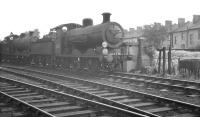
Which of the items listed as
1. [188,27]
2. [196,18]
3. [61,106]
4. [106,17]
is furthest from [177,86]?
[196,18]

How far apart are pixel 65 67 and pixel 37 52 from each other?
4655 mm

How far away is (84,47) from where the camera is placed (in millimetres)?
16594

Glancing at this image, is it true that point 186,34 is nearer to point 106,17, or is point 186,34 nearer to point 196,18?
point 196,18

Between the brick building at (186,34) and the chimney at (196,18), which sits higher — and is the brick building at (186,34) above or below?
below

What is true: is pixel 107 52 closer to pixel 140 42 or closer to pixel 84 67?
pixel 84 67

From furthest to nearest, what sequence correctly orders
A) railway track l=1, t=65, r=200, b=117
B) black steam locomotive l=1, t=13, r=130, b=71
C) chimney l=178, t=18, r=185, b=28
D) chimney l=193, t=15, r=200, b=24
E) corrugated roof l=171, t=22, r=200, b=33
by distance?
chimney l=178, t=18, r=185, b=28 < chimney l=193, t=15, r=200, b=24 < corrugated roof l=171, t=22, r=200, b=33 < black steam locomotive l=1, t=13, r=130, b=71 < railway track l=1, t=65, r=200, b=117

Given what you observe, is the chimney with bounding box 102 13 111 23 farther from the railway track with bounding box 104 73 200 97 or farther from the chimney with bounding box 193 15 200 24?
the chimney with bounding box 193 15 200 24

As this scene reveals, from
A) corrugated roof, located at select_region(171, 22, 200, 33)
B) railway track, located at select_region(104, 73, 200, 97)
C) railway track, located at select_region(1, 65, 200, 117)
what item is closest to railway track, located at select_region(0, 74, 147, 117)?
railway track, located at select_region(1, 65, 200, 117)

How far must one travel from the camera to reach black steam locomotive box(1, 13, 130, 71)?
14594 mm

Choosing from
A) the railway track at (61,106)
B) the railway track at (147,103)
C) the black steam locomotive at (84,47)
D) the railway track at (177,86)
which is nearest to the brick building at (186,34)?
the black steam locomotive at (84,47)

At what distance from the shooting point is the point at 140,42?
56.9 ft

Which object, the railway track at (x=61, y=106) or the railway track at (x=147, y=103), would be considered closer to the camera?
the railway track at (x=61, y=106)

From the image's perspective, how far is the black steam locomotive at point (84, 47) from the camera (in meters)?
14.6

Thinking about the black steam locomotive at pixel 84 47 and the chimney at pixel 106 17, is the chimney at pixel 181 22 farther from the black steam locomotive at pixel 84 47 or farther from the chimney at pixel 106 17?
the chimney at pixel 106 17
